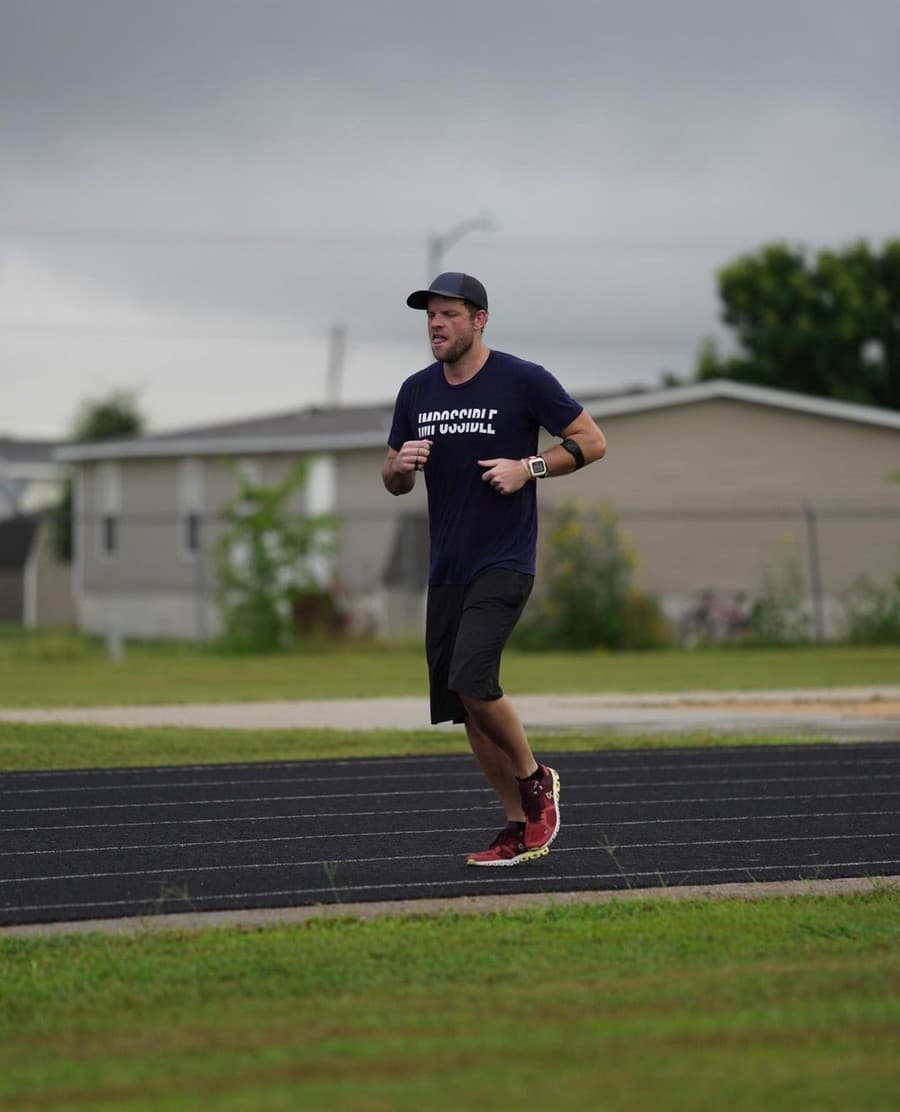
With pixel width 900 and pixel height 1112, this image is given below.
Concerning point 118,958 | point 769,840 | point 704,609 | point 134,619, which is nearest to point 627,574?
point 704,609

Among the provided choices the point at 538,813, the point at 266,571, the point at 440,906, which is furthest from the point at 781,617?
the point at 440,906

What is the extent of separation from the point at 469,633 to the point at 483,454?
0.73m

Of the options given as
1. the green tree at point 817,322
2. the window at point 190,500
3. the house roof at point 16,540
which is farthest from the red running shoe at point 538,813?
Answer: the house roof at point 16,540

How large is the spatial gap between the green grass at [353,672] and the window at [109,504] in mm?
11355

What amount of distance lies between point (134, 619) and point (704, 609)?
552 inches

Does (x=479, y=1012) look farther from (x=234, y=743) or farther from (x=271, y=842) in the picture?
(x=234, y=743)

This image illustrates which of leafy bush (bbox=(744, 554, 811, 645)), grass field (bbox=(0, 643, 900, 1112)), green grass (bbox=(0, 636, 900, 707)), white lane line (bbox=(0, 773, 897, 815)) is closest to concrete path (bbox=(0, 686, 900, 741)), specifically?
green grass (bbox=(0, 636, 900, 707))

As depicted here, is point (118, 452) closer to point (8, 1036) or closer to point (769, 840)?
point (769, 840)

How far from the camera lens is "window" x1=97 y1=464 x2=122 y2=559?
42656 mm

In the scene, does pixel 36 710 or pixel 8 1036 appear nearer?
pixel 8 1036

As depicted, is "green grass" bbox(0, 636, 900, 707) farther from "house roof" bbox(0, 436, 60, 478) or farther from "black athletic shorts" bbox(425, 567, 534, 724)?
"house roof" bbox(0, 436, 60, 478)

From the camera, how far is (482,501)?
26.0 ft

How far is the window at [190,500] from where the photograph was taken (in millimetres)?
40906

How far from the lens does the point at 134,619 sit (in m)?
42.0
